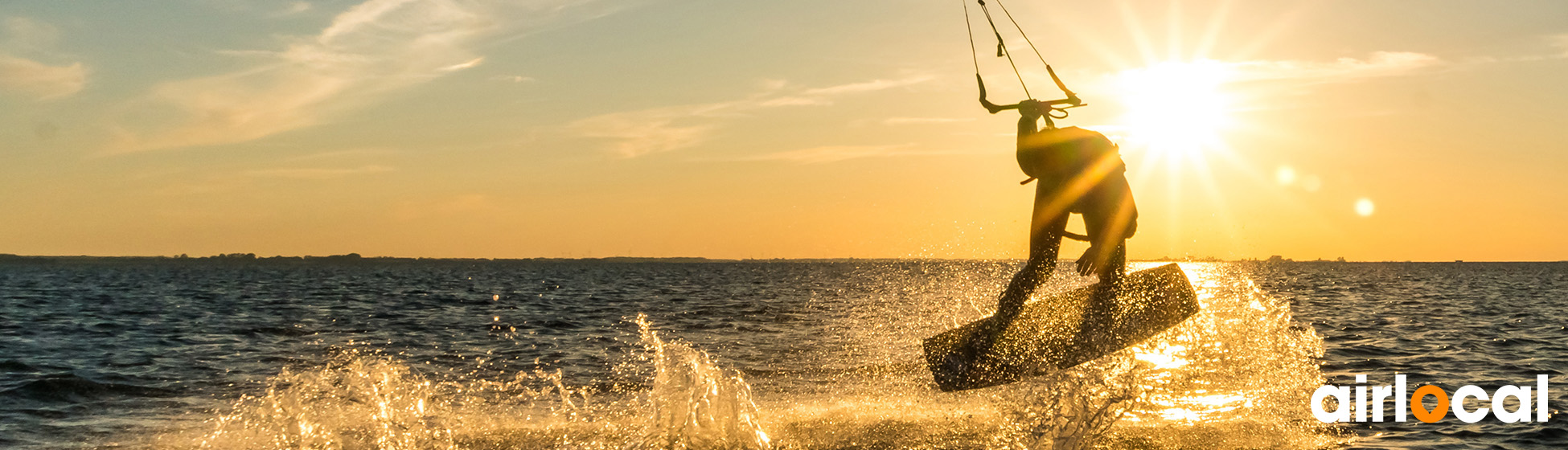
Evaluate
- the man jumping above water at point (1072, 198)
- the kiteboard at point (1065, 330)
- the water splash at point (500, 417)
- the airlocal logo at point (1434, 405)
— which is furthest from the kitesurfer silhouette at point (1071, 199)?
the airlocal logo at point (1434, 405)

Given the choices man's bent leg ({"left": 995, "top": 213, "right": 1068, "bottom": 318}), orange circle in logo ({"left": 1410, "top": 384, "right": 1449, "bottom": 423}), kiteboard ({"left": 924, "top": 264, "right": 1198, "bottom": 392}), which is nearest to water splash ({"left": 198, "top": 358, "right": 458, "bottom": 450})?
kiteboard ({"left": 924, "top": 264, "right": 1198, "bottom": 392})

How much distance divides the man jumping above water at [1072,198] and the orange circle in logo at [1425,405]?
638 cm

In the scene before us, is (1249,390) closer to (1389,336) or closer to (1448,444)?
(1448,444)

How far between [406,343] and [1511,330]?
92.1ft

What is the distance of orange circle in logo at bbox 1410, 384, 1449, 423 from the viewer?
14352mm

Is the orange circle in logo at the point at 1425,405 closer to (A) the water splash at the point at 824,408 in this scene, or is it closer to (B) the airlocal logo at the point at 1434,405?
(B) the airlocal logo at the point at 1434,405

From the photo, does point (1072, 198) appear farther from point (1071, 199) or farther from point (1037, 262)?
point (1037, 262)

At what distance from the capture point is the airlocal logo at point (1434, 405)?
14273mm

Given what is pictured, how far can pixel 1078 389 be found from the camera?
1230cm

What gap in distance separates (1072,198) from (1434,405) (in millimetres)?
8422

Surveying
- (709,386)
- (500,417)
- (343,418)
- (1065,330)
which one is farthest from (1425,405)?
(343,418)

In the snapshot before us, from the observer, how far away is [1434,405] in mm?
15242

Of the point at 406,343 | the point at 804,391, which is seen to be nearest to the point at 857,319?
the point at 406,343

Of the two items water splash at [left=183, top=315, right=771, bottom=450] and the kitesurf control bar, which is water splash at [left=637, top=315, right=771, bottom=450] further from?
the kitesurf control bar
